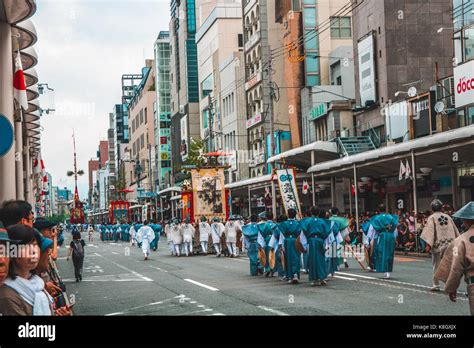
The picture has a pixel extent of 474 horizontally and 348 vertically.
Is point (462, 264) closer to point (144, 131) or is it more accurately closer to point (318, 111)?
point (318, 111)

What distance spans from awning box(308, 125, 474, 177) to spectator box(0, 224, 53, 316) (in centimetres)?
1843

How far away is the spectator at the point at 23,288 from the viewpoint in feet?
19.0

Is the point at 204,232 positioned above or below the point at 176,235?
above

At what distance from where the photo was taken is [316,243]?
17.7m

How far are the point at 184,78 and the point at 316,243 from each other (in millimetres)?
82453

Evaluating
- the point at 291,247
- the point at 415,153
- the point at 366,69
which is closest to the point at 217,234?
the point at 415,153

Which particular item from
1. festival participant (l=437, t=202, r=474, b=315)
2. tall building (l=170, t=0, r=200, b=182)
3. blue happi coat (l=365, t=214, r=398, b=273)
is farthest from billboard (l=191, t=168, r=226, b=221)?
tall building (l=170, t=0, r=200, b=182)

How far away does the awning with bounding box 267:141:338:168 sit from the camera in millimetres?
38812

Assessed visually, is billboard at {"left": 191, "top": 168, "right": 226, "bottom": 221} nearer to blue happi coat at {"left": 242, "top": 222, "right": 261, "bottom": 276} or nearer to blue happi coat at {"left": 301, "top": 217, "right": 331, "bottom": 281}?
blue happi coat at {"left": 242, "top": 222, "right": 261, "bottom": 276}

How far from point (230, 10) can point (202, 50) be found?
945 cm

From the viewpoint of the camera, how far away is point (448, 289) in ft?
25.6

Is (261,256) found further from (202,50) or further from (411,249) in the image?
(202,50)

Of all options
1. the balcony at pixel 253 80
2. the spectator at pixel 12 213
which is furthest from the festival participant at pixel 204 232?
Result: the balcony at pixel 253 80
